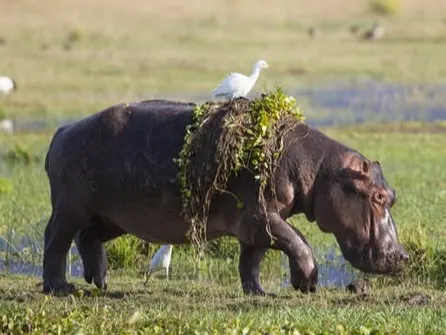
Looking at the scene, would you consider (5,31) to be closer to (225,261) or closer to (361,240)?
(225,261)

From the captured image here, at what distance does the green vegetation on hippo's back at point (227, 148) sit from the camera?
9.62m

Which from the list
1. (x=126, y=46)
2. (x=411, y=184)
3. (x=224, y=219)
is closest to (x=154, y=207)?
(x=224, y=219)

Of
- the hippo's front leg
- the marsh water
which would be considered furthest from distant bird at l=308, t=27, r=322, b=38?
the hippo's front leg

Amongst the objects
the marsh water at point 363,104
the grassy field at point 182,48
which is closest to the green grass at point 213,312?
the marsh water at point 363,104

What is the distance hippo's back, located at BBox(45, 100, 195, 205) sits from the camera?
10000mm

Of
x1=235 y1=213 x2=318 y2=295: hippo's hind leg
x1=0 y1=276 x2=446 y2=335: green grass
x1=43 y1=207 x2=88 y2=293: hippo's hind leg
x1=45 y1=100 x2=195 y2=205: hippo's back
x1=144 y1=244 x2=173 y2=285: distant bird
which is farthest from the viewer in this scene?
→ x1=144 y1=244 x2=173 y2=285: distant bird

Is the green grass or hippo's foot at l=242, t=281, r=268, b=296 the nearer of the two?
the green grass

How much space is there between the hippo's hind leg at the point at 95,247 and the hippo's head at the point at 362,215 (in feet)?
6.39

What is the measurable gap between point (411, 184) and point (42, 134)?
835cm

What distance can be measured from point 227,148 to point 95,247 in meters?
1.75

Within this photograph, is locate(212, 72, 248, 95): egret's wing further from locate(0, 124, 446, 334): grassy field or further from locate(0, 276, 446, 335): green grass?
locate(0, 276, 446, 335): green grass

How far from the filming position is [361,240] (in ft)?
31.5

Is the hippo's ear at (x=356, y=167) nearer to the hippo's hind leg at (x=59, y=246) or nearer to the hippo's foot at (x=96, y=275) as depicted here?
the hippo's hind leg at (x=59, y=246)

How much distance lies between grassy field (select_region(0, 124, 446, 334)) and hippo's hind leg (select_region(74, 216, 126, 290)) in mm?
184
